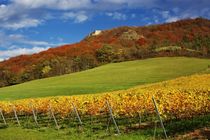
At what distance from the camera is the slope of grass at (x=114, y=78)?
2832 inches

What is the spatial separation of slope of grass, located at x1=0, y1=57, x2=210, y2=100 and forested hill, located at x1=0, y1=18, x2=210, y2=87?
21.7m

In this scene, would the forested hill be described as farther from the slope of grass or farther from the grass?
the grass

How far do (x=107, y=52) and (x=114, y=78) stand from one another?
175 ft

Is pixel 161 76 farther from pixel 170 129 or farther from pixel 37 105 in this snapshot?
pixel 170 129

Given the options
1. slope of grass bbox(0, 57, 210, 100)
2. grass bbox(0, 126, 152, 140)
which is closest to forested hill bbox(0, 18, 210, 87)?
slope of grass bbox(0, 57, 210, 100)

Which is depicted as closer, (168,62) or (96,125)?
(96,125)

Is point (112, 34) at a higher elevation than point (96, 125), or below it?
higher

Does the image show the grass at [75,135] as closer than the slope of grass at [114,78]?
Yes

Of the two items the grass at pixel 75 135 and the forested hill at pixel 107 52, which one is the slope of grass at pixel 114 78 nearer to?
the forested hill at pixel 107 52

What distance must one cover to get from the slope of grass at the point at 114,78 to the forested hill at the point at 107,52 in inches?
855

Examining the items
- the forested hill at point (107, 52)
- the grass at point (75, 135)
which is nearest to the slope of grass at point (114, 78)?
the forested hill at point (107, 52)

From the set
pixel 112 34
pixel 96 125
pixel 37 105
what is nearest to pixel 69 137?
pixel 96 125

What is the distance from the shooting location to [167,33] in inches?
6767

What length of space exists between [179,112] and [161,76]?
54.4 metres
